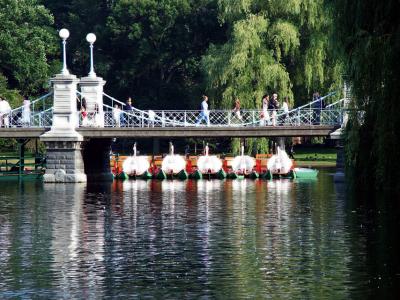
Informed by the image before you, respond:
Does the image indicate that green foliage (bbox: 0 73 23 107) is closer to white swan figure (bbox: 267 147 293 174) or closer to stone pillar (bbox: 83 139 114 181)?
stone pillar (bbox: 83 139 114 181)

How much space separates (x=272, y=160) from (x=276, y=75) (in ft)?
31.3

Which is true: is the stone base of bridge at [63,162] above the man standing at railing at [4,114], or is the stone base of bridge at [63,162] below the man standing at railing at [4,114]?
below

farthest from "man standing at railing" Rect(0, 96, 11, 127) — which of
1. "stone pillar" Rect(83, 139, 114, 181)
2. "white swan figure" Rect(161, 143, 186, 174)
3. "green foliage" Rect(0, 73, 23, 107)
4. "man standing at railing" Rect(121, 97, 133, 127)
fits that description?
"green foliage" Rect(0, 73, 23, 107)

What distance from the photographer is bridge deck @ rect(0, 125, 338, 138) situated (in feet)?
199

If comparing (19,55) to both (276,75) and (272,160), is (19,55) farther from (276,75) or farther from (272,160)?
(272,160)

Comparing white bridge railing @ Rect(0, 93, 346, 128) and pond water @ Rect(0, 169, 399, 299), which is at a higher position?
white bridge railing @ Rect(0, 93, 346, 128)

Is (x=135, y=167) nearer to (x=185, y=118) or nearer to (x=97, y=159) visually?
(x=97, y=159)

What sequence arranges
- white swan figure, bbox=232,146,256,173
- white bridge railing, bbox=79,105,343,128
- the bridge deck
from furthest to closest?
white swan figure, bbox=232,146,256,173 → white bridge railing, bbox=79,105,343,128 → the bridge deck

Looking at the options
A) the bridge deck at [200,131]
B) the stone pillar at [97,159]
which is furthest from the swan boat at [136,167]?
the bridge deck at [200,131]

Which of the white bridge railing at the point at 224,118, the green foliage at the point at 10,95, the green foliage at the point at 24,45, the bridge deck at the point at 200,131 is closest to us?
the bridge deck at the point at 200,131

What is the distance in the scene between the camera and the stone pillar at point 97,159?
6512 centimetres

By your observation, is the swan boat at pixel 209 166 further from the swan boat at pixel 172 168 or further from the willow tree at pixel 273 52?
the willow tree at pixel 273 52

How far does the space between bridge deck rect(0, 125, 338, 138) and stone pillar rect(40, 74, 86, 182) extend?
2.32 feet

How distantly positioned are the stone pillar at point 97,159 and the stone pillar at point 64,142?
3498 mm
